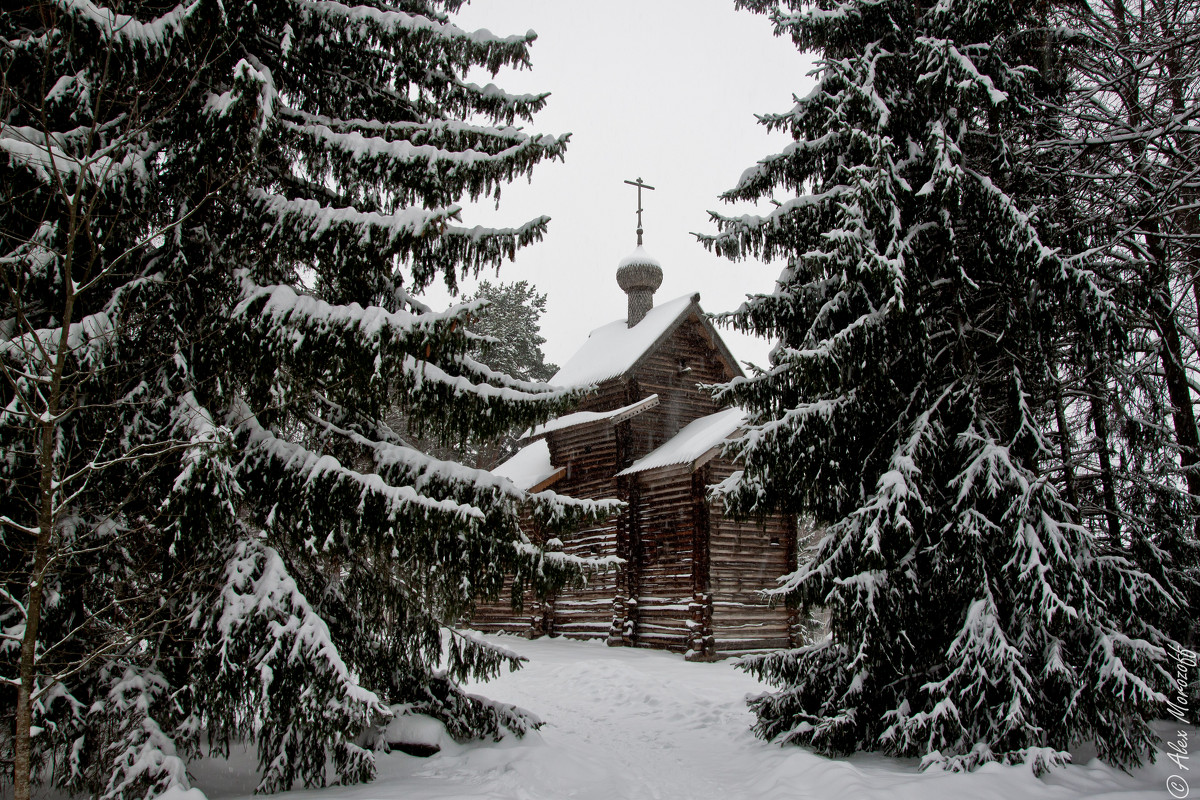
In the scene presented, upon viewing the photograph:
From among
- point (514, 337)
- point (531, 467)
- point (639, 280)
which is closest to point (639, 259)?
point (639, 280)

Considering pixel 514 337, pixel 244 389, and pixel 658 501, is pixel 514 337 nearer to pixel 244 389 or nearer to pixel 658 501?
pixel 658 501

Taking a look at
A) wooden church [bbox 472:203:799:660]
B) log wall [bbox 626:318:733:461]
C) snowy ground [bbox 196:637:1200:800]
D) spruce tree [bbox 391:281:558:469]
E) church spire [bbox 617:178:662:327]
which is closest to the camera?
snowy ground [bbox 196:637:1200:800]

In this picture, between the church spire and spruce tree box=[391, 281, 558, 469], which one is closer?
the church spire

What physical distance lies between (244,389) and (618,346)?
15.6 metres

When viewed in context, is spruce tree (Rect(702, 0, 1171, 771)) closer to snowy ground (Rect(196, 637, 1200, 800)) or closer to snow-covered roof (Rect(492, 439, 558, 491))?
snowy ground (Rect(196, 637, 1200, 800))

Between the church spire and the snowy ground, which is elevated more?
the church spire

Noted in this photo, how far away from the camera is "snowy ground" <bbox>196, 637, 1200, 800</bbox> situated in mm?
5648

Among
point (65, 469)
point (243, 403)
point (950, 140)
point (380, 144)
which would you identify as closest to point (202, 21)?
point (380, 144)

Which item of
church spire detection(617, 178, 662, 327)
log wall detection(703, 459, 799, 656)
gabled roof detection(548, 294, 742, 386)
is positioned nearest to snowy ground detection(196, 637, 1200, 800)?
log wall detection(703, 459, 799, 656)

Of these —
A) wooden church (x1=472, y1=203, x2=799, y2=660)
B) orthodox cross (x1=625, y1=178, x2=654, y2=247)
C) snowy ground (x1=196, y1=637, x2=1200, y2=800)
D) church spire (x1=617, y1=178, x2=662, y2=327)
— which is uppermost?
orthodox cross (x1=625, y1=178, x2=654, y2=247)

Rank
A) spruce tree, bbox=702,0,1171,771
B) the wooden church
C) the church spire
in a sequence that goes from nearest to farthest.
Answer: spruce tree, bbox=702,0,1171,771
the wooden church
the church spire

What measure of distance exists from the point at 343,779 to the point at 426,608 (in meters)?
1.59

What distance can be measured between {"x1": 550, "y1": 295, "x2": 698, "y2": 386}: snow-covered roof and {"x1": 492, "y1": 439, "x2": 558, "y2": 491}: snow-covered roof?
255cm

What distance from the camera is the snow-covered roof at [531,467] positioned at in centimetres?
2083
